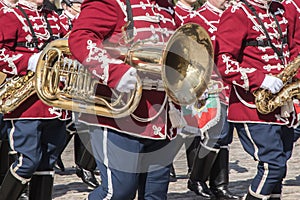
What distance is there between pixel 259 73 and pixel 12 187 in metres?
1.81

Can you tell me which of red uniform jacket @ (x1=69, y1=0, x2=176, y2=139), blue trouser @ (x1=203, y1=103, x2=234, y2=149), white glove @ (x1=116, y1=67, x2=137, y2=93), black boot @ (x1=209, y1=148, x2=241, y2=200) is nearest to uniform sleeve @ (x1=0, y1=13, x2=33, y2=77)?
red uniform jacket @ (x1=69, y1=0, x2=176, y2=139)

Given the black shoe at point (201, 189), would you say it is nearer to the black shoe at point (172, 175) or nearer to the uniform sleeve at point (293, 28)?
the black shoe at point (172, 175)

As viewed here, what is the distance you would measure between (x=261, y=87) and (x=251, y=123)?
11.0 inches

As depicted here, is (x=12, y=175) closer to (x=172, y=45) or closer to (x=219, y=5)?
(x=172, y=45)

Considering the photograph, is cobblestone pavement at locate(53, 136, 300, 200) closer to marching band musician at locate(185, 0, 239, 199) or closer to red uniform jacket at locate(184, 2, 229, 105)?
marching band musician at locate(185, 0, 239, 199)

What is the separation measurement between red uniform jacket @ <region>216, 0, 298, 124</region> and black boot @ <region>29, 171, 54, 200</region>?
136 centimetres

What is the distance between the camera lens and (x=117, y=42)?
4.09 metres

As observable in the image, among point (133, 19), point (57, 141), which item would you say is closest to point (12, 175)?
point (57, 141)

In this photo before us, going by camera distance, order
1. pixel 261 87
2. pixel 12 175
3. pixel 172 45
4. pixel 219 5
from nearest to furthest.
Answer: pixel 172 45, pixel 261 87, pixel 12 175, pixel 219 5

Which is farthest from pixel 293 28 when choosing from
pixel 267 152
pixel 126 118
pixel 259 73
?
pixel 126 118

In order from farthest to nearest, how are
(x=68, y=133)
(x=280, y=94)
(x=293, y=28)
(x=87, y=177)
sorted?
(x=68, y=133) → (x=87, y=177) → (x=293, y=28) → (x=280, y=94)

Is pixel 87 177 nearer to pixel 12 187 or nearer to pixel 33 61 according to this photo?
pixel 12 187

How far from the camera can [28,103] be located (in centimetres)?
534

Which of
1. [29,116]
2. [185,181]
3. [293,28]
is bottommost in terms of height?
[185,181]
